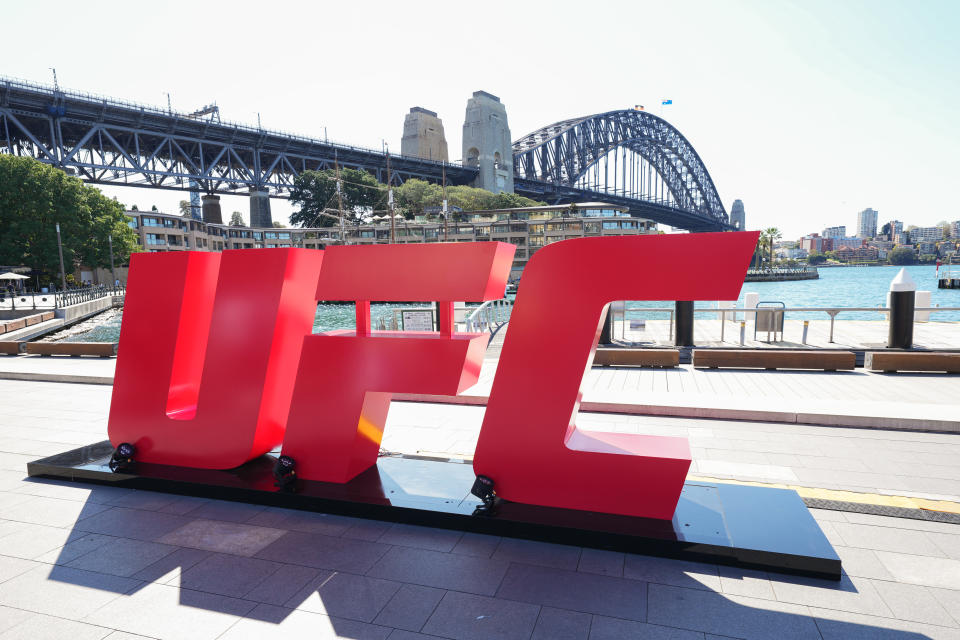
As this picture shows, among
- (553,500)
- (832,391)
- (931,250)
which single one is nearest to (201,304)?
(553,500)

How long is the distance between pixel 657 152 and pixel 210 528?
162 meters

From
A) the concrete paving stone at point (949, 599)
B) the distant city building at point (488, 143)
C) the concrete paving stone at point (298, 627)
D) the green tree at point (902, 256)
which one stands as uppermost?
the distant city building at point (488, 143)

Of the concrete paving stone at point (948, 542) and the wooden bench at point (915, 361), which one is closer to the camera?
the concrete paving stone at point (948, 542)

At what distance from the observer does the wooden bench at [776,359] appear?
1262 centimetres

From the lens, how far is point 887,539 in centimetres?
499

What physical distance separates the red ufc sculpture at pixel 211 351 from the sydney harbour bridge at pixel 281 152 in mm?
73637

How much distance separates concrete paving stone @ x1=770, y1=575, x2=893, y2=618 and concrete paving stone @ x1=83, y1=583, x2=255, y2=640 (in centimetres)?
426

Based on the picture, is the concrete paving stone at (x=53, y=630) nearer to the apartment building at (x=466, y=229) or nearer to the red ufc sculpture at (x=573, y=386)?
the red ufc sculpture at (x=573, y=386)

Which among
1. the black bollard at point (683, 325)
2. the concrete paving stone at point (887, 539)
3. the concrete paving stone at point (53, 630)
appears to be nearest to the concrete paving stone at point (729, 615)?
the concrete paving stone at point (887, 539)

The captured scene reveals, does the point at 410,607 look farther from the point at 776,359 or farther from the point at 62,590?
the point at 776,359

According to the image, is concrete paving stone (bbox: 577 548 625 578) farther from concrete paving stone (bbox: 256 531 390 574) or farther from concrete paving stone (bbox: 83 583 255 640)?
concrete paving stone (bbox: 83 583 255 640)

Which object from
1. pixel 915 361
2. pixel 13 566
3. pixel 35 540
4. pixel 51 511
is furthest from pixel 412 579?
pixel 915 361

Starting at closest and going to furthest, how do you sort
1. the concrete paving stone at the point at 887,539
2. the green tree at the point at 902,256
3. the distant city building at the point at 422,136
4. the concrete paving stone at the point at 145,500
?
the concrete paving stone at the point at 887,539 < the concrete paving stone at the point at 145,500 < the distant city building at the point at 422,136 < the green tree at the point at 902,256

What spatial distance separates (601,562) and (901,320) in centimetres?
1407
